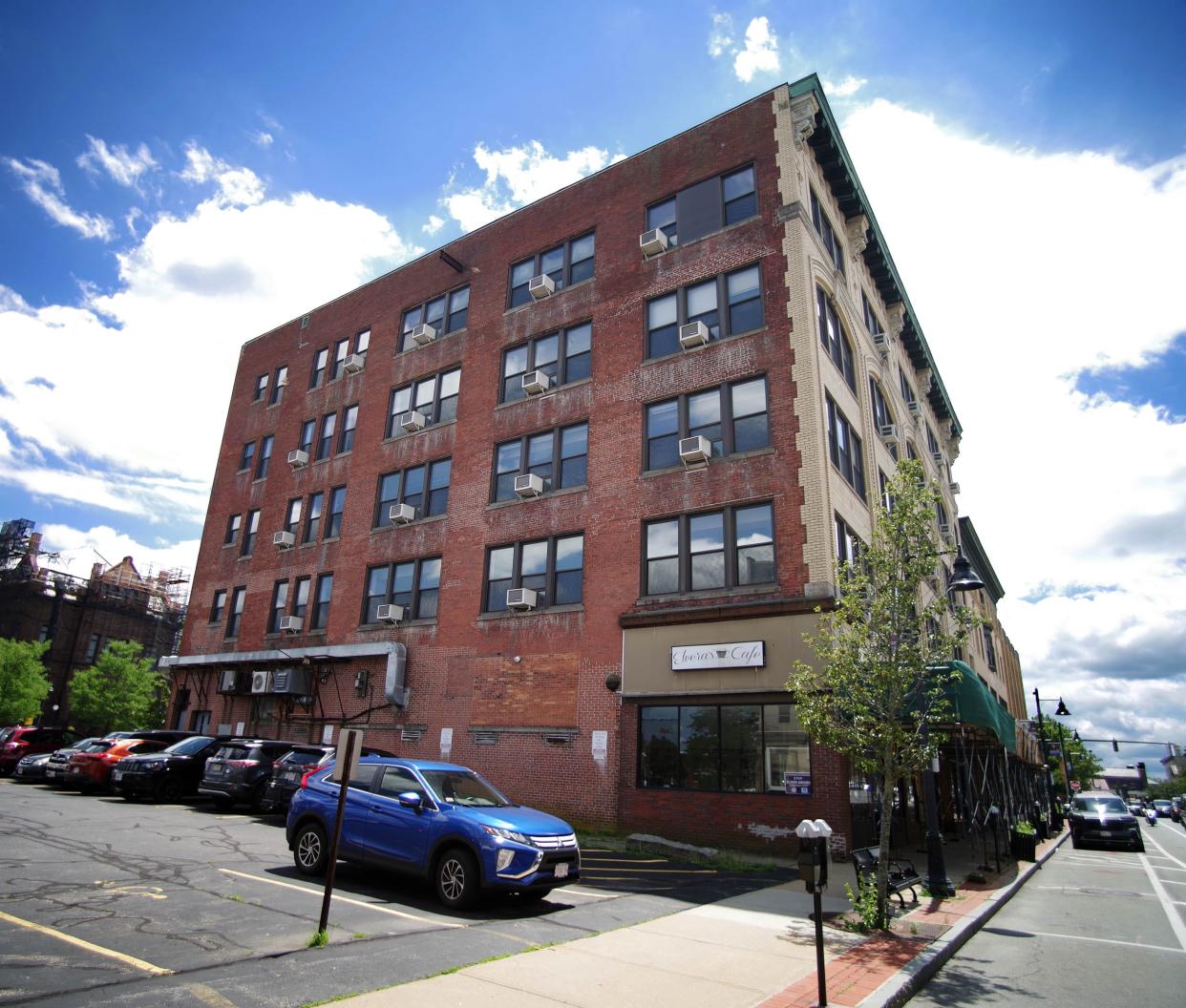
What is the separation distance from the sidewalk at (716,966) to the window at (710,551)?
7979 millimetres

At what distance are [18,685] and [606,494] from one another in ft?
140

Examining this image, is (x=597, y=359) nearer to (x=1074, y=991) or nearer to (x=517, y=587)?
(x=517, y=587)

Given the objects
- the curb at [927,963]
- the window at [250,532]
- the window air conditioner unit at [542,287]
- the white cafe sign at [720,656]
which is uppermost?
the window air conditioner unit at [542,287]

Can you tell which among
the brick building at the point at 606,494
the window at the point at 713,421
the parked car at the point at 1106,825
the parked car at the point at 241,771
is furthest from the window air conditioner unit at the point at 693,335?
the parked car at the point at 1106,825

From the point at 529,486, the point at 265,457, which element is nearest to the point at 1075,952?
the point at 529,486

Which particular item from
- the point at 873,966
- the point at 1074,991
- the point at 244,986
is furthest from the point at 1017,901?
the point at 244,986

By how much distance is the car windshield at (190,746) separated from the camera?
789 inches

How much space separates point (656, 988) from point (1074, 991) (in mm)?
4458

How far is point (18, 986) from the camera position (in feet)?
18.7

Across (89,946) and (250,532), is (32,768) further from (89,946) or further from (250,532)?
(89,946)

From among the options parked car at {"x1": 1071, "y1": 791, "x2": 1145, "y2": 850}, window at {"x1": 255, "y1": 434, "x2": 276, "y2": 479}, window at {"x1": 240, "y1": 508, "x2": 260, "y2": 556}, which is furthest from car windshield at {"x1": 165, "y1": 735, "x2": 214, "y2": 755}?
parked car at {"x1": 1071, "y1": 791, "x2": 1145, "y2": 850}

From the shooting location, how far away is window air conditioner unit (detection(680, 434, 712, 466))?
61.5ft

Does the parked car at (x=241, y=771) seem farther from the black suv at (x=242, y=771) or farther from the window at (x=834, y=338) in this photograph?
the window at (x=834, y=338)

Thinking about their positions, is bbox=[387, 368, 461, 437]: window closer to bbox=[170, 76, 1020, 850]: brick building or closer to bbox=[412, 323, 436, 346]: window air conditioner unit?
bbox=[170, 76, 1020, 850]: brick building
